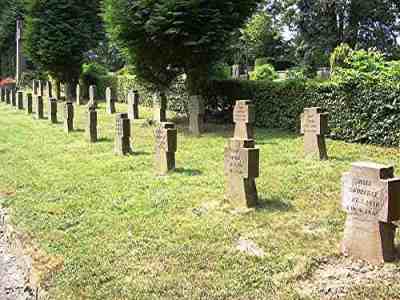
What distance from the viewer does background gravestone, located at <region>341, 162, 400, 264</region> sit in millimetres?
5059

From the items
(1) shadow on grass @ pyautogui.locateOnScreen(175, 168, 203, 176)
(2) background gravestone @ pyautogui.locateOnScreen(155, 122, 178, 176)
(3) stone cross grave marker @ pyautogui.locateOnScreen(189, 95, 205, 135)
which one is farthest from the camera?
(3) stone cross grave marker @ pyautogui.locateOnScreen(189, 95, 205, 135)

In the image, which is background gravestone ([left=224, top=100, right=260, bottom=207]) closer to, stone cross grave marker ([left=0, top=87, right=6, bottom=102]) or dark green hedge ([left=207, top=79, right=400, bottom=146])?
dark green hedge ([left=207, top=79, right=400, bottom=146])

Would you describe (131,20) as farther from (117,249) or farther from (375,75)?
(117,249)

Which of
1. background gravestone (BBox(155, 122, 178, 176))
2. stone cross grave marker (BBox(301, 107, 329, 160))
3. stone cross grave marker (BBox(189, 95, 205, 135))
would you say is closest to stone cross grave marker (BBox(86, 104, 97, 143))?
stone cross grave marker (BBox(189, 95, 205, 135))

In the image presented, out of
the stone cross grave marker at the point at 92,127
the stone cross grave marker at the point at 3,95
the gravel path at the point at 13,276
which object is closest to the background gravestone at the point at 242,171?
the gravel path at the point at 13,276

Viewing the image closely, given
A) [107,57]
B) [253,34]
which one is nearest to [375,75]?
[253,34]

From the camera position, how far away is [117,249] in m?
5.91

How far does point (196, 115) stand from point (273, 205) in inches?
309

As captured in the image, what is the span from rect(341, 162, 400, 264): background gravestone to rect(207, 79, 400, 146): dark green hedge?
21.9 feet

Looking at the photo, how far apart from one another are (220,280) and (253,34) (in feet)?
161

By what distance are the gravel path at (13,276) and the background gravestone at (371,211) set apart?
3.09 m

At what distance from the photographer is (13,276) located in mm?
5863

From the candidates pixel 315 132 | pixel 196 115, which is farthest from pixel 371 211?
pixel 196 115

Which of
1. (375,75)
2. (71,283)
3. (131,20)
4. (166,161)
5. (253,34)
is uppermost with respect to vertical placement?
(253,34)
